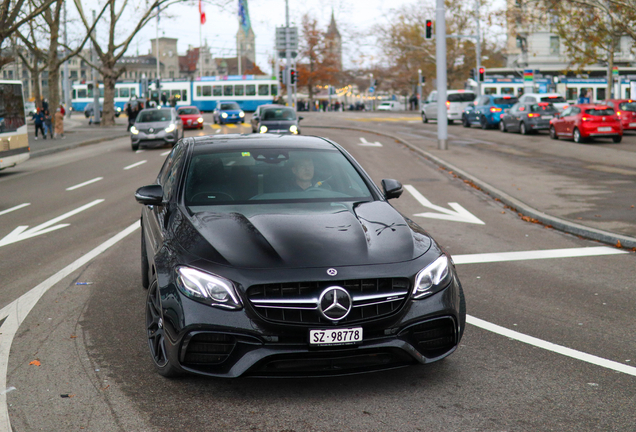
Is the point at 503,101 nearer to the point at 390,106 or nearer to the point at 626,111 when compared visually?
the point at 626,111

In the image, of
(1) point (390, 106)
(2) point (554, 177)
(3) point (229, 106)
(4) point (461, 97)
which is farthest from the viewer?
(1) point (390, 106)

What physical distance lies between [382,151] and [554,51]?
6258cm

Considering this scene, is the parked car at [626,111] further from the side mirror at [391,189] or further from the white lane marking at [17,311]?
the side mirror at [391,189]

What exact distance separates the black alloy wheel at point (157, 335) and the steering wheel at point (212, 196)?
35.3 inches

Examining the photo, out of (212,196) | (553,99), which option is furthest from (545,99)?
(212,196)

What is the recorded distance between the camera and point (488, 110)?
128 feet

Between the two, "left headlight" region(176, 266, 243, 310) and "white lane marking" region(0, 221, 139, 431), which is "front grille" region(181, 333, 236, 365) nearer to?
"left headlight" region(176, 266, 243, 310)

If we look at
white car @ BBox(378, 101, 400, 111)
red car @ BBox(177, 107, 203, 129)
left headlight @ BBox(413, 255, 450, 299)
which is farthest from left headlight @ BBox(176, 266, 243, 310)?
white car @ BBox(378, 101, 400, 111)

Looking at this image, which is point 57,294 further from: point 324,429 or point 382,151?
point 382,151

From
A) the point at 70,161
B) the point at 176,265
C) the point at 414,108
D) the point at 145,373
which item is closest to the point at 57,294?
Result: the point at 145,373

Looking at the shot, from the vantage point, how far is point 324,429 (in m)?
3.77

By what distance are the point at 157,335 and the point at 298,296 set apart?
3.49 ft

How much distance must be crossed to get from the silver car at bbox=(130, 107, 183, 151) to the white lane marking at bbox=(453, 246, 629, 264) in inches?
889

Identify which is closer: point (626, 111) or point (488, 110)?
point (626, 111)
